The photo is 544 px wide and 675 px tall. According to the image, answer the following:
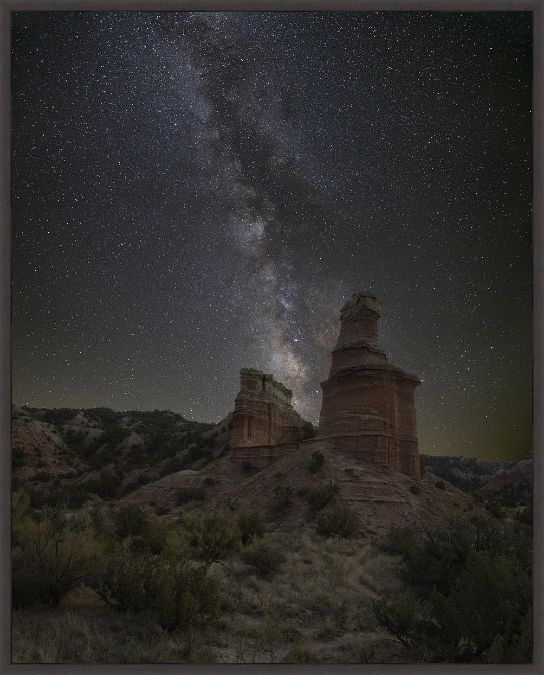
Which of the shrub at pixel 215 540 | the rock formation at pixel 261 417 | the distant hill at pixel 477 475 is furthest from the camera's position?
the rock formation at pixel 261 417

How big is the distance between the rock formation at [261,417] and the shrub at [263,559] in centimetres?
1655

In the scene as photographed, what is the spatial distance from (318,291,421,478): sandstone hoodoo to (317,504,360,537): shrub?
449 centimetres

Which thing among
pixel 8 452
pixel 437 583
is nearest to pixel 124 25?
pixel 8 452

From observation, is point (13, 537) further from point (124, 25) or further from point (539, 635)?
point (124, 25)

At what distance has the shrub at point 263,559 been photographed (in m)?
7.91

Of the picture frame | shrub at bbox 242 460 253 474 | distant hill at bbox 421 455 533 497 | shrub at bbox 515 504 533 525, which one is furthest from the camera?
shrub at bbox 242 460 253 474

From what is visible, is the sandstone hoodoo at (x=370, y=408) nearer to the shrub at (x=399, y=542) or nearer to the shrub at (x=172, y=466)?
the shrub at (x=399, y=542)

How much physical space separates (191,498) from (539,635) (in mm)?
16526

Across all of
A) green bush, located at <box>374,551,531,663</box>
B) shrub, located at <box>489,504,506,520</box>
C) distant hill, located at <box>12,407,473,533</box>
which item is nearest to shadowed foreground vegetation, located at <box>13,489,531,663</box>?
green bush, located at <box>374,551,531,663</box>

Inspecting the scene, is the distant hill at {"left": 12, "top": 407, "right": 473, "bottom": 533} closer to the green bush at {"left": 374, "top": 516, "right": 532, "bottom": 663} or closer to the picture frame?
the picture frame

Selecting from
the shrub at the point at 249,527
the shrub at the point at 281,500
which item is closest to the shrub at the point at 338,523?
the shrub at the point at 281,500

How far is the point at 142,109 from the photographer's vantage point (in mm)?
8227

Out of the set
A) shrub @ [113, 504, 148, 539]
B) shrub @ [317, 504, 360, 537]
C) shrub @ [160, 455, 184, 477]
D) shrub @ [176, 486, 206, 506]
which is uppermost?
shrub @ [113, 504, 148, 539]

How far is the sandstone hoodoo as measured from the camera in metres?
17.3
